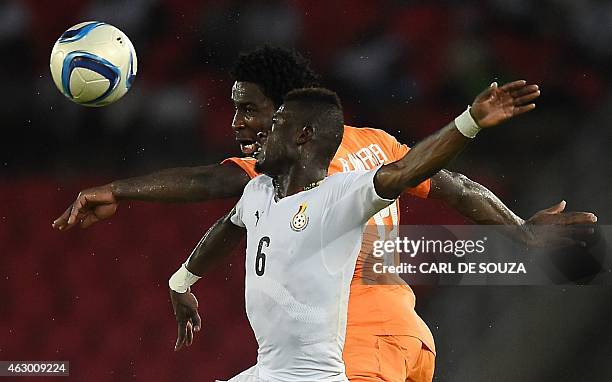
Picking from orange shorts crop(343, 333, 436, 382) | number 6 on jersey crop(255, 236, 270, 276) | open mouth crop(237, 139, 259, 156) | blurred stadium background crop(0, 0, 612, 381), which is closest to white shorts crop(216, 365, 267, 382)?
number 6 on jersey crop(255, 236, 270, 276)

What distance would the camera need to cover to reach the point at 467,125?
2.08 metres

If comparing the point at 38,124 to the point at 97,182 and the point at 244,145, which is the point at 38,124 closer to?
the point at 97,182

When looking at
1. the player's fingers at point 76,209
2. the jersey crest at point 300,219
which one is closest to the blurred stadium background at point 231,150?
the player's fingers at point 76,209

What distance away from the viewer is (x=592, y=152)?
4652 millimetres

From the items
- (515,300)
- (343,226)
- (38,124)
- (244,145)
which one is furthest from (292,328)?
(38,124)

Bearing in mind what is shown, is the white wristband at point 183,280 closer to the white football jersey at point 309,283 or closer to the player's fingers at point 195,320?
the player's fingers at point 195,320

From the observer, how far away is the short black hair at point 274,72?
3.20 metres

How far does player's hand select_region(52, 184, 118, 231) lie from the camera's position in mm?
2748

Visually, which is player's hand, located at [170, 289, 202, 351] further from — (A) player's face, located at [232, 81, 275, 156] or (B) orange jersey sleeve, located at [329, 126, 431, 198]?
(B) orange jersey sleeve, located at [329, 126, 431, 198]

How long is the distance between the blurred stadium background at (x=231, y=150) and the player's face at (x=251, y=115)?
60.9 inches

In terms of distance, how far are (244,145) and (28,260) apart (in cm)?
199

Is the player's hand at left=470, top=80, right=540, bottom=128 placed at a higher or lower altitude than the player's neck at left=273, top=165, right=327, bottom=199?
lower

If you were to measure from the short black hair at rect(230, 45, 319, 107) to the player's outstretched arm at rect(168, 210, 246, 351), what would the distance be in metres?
0.50

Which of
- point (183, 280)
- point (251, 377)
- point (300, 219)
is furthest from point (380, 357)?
point (183, 280)
